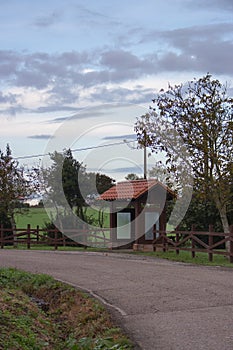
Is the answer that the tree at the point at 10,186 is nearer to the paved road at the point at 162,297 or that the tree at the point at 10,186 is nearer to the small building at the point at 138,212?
the small building at the point at 138,212

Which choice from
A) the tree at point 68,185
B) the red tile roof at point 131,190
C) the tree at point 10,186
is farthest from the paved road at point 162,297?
the tree at point 68,185

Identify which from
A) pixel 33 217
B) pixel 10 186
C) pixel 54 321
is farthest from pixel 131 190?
pixel 33 217

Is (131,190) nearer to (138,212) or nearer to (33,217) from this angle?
(138,212)

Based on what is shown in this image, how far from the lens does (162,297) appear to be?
11.8 meters

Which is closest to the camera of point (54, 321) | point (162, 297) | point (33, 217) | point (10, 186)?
point (54, 321)

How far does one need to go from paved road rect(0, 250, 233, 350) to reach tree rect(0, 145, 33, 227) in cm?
1748

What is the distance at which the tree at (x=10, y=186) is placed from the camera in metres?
38.0

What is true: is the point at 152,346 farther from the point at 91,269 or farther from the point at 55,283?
the point at 91,269

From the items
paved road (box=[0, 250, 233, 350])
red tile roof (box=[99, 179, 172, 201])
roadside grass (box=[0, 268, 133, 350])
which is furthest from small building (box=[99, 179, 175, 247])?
roadside grass (box=[0, 268, 133, 350])

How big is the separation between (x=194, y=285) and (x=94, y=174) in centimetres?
3514

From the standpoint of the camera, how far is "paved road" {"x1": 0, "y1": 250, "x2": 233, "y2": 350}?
8211 mm

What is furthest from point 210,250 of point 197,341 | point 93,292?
point 197,341

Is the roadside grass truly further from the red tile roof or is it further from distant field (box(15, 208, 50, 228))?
distant field (box(15, 208, 50, 228))

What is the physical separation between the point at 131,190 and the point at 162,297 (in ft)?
56.6
